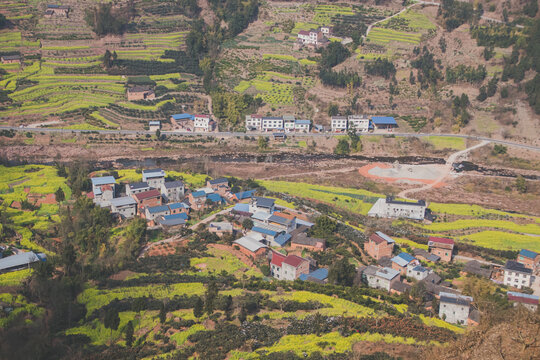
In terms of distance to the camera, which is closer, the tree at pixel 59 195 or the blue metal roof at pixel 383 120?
the tree at pixel 59 195

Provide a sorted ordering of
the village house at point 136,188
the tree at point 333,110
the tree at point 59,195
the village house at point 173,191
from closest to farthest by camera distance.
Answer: the tree at point 59,195, the village house at point 136,188, the village house at point 173,191, the tree at point 333,110

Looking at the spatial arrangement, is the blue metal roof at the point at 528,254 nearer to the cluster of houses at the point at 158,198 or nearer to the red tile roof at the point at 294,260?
the red tile roof at the point at 294,260

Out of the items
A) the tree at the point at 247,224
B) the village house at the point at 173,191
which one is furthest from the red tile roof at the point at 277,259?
the village house at the point at 173,191

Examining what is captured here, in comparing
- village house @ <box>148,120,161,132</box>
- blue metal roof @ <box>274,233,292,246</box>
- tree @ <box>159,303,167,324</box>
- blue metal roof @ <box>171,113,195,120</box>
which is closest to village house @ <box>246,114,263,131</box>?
blue metal roof @ <box>171,113,195,120</box>

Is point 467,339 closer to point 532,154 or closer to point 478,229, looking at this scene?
point 478,229

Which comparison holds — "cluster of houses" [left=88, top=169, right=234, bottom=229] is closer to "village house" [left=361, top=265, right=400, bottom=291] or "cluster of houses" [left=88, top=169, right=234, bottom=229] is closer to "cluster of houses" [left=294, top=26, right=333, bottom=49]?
"village house" [left=361, top=265, right=400, bottom=291]
